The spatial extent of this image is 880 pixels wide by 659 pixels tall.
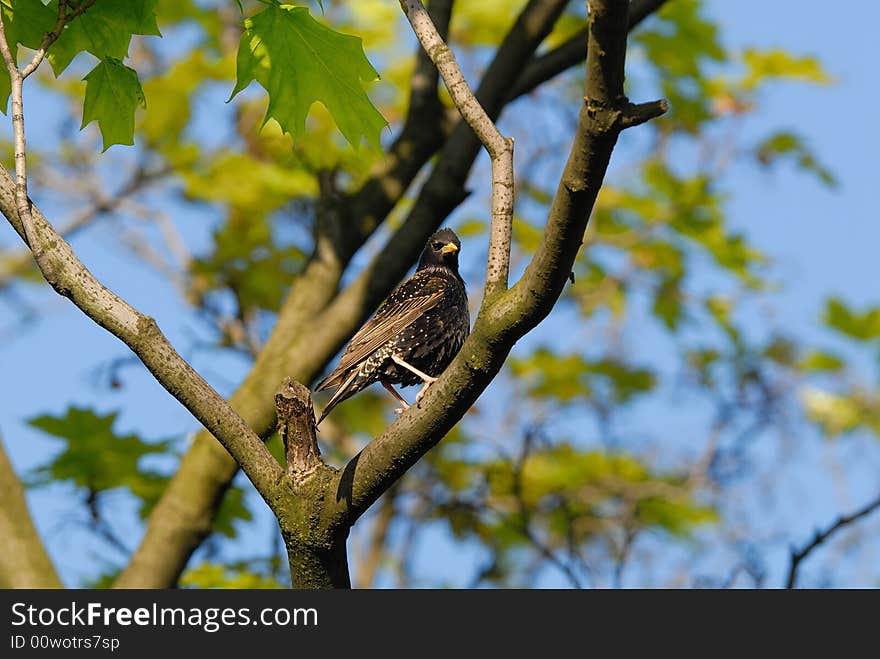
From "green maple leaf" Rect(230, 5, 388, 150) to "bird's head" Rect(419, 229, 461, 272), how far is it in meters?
2.56

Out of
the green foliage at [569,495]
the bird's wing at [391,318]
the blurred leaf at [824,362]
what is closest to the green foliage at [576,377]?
the green foliage at [569,495]

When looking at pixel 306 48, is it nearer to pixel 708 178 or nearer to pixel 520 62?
pixel 520 62

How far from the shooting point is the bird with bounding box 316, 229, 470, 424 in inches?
216

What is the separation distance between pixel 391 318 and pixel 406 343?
9.0 inches

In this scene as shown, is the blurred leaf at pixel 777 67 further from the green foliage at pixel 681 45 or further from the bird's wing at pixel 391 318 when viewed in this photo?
the bird's wing at pixel 391 318

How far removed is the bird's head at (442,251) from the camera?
6414 millimetres

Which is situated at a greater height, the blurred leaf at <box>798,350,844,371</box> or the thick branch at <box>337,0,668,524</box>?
the blurred leaf at <box>798,350,844,371</box>

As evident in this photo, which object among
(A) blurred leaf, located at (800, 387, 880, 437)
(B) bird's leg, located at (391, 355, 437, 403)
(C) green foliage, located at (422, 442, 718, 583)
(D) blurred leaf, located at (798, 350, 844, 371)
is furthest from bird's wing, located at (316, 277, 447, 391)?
(A) blurred leaf, located at (800, 387, 880, 437)

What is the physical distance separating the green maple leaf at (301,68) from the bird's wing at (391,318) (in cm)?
A: 180

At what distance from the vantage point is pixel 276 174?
30.1 ft

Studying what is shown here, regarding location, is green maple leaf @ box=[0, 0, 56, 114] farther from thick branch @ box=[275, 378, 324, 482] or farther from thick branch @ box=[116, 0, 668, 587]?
thick branch @ box=[116, 0, 668, 587]
